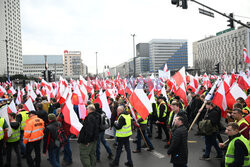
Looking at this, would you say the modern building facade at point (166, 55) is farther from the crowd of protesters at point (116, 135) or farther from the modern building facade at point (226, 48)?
the crowd of protesters at point (116, 135)

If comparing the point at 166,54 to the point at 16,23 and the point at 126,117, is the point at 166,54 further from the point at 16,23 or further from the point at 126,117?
the point at 126,117

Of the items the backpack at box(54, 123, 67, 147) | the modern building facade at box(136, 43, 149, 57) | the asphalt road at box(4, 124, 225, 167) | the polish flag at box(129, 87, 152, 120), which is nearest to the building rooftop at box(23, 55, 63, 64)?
the modern building facade at box(136, 43, 149, 57)

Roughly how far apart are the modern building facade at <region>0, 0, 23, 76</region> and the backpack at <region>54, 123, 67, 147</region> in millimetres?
120785

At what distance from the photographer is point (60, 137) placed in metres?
5.26

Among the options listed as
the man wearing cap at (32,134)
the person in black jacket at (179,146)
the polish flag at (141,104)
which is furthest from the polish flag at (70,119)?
the person in black jacket at (179,146)

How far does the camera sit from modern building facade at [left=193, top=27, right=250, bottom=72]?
98625mm

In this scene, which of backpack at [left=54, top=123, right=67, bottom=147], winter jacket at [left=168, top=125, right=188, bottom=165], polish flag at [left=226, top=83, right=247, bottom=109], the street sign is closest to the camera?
winter jacket at [left=168, top=125, right=188, bottom=165]

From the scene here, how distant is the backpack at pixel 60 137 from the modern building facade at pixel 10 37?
121m

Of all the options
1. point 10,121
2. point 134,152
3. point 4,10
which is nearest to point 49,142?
point 10,121

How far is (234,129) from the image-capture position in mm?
3520

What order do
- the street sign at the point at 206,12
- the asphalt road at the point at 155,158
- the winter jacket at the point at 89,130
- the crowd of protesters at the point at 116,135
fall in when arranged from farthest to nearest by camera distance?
the street sign at the point at 206,12, the asphalt road at the point at 155,158, the winter jacket at the point at 89,130, the crowd of protesters at the point at 116,135

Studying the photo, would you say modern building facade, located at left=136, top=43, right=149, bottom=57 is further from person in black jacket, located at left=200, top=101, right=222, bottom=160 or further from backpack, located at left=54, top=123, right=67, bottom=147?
backpack, located at left=54, top=123, right=67, bottom=147

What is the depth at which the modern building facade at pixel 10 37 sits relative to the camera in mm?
116006

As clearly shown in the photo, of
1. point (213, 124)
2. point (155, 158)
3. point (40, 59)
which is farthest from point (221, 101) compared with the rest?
point (40, 59)
